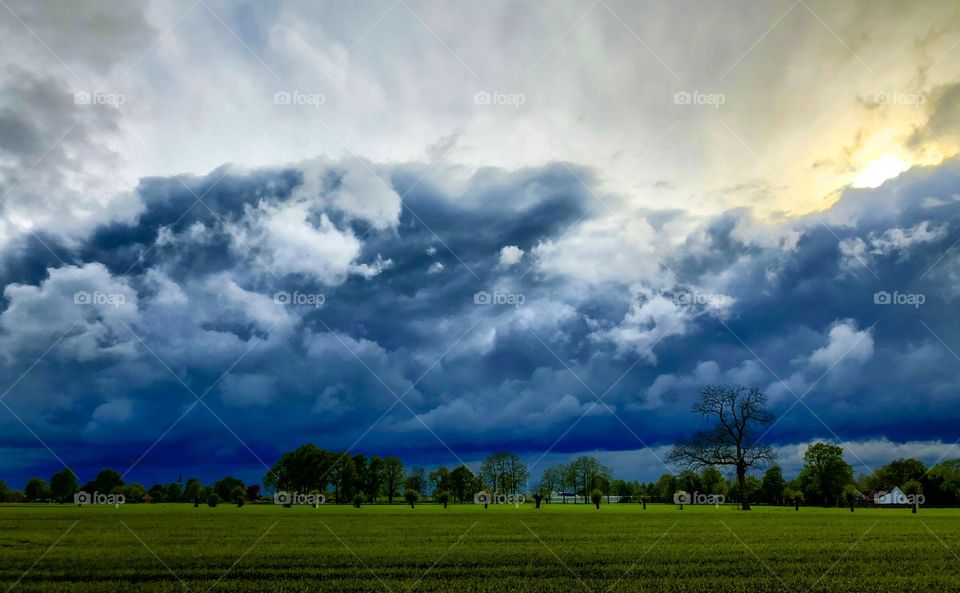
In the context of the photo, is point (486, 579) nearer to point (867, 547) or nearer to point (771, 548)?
point (771, 548)

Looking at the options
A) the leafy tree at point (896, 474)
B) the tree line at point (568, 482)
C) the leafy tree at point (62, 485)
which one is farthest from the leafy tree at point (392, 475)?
the leafy tree at point (896, 474)

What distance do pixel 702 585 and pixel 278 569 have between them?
43.4 ft

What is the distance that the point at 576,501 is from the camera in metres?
154

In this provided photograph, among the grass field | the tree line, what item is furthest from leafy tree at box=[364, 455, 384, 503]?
the grass field

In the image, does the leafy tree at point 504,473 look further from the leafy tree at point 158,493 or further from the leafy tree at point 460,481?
the leafy tree at point 158,493

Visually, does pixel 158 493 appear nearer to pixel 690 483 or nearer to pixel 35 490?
pixel 35 490

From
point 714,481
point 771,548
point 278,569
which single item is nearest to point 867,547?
point 771,548

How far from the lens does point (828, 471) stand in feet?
328

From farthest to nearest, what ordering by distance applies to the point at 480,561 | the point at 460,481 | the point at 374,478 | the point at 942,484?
the point at 460,481 < the point at 374,478 < the point at 942,484 < the point at 480,561

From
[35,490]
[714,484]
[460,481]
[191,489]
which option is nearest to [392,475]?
[460,481]

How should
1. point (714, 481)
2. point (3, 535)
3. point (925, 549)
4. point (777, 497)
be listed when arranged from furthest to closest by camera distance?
point (777, 497) < point (714, 481) < point (3, 535) < point (925, 549)

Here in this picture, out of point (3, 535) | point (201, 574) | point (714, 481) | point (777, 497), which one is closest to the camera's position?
point (201, 574)

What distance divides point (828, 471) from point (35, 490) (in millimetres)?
155605

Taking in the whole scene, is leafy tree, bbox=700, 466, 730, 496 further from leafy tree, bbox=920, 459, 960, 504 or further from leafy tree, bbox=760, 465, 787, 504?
leafy tree, bbox=920, 459, 960, 504
